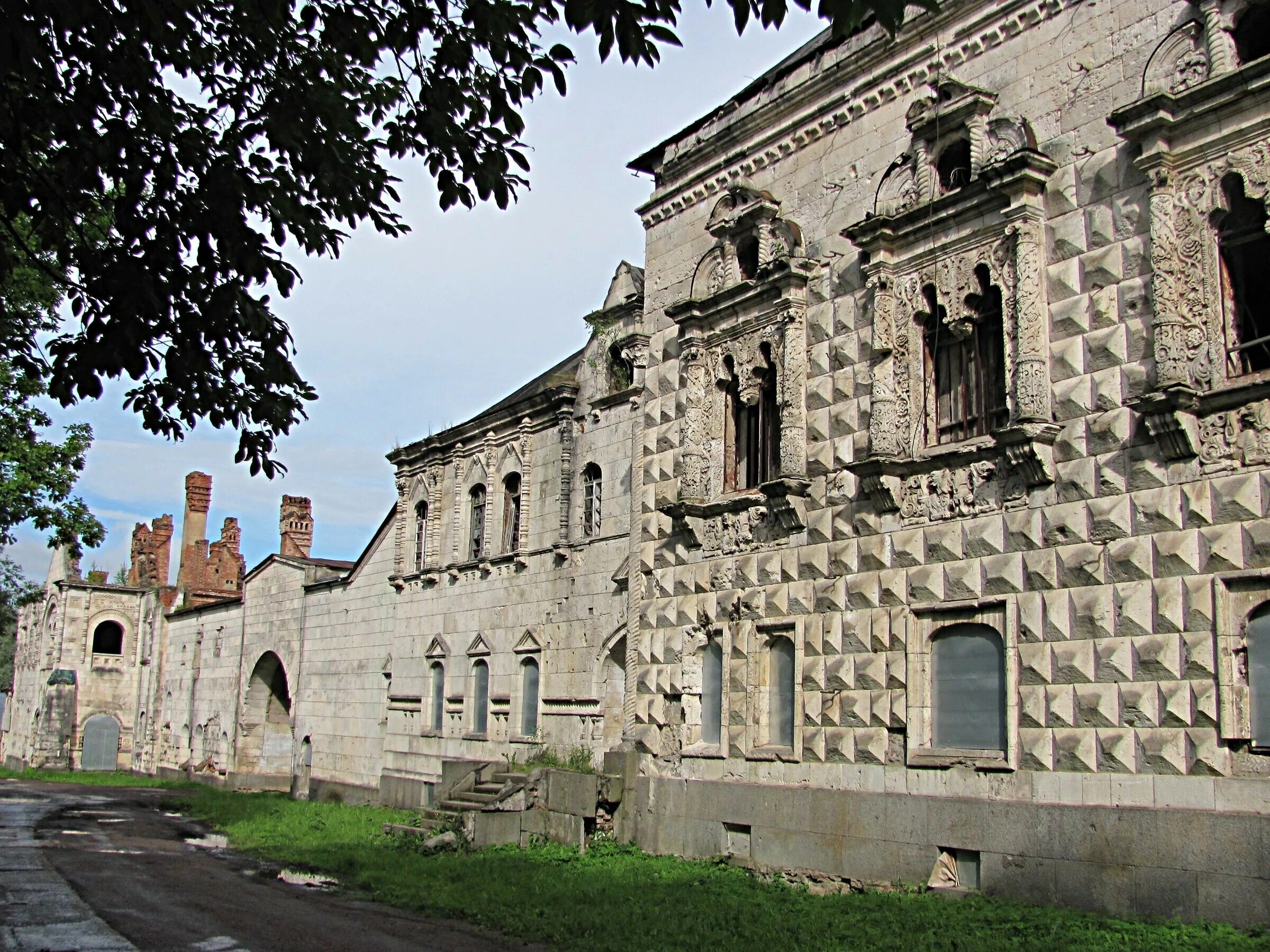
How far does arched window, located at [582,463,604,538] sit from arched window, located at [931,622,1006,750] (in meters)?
9.51

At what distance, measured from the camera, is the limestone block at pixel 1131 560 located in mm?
10547

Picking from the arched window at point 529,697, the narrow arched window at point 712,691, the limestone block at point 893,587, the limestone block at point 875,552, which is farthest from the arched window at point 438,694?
the limestone block at point 893,587

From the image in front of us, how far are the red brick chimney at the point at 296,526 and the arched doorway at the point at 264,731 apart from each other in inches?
216

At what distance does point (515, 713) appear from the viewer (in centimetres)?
2273

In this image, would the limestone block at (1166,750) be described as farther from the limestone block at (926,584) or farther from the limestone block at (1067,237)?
the limestone block at (1067,237)

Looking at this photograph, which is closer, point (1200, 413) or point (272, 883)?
point (1200, 413)

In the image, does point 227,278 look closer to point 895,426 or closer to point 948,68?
point 895,426

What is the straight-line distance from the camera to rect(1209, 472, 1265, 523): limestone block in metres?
9.77

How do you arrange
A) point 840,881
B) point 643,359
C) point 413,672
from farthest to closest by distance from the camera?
point 413,672
point 643,359
point 840,881

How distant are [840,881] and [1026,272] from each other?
21.8ft

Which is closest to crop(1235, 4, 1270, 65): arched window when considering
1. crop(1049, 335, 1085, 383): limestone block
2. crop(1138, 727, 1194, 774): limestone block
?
crop(1049, 335, 1085, 383): limestone block

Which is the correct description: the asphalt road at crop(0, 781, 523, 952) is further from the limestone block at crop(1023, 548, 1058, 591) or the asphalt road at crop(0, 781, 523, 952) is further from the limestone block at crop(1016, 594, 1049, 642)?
the limestone block at crop(1023, 548, 1058, 591)

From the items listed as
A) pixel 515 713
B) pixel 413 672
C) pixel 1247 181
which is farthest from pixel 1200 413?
pixel 413 672

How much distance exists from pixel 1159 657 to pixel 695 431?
24.2 ft
